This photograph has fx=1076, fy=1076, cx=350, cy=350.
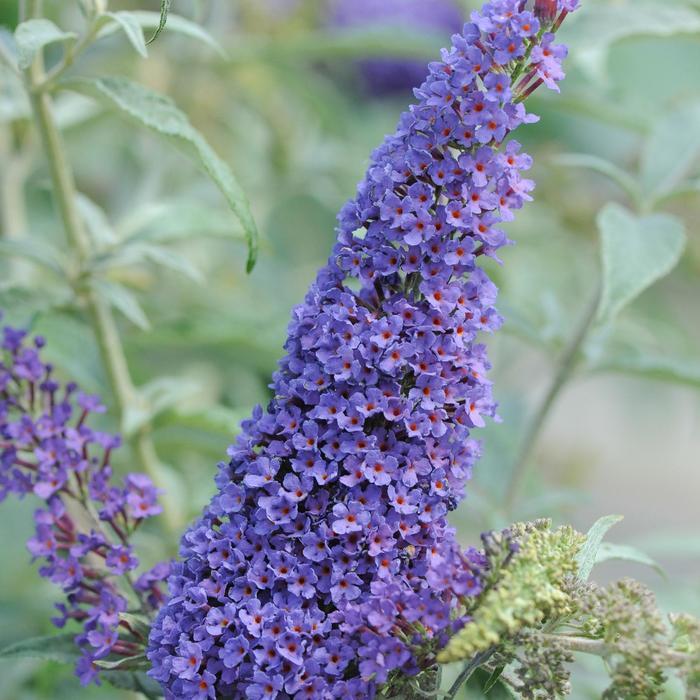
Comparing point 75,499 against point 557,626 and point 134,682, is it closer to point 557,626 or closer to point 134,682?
point 134,682

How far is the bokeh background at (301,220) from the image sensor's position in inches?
51.8

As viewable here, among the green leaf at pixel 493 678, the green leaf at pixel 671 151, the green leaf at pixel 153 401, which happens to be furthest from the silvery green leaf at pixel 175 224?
the green leaf at pixel 493 678

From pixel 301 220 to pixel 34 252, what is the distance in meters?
1.10

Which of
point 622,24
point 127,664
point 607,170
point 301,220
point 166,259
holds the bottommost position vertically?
point 127,664

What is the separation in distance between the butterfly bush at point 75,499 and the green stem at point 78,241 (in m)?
0.20

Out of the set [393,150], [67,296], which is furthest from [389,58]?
[393,150]

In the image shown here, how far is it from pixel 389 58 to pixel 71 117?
118 cm

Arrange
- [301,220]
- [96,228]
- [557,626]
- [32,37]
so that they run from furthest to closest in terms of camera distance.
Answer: [301,220], [96,228], [32,37], [557,626]

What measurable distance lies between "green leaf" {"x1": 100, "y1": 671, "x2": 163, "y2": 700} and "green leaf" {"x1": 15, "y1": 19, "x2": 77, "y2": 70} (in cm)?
48

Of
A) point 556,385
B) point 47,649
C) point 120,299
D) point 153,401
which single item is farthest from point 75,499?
point 556,385

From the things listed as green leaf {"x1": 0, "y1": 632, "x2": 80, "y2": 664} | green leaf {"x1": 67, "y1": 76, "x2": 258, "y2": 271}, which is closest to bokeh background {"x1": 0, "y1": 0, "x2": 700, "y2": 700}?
green leaf {"x1": 67, "y1": 76, "x2": 258, "y2": 271}

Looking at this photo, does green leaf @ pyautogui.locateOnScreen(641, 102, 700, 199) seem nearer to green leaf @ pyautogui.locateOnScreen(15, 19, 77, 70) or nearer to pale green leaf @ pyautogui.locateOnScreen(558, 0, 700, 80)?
pale green leaf @ pyautogui.locateOnScreen(558, 0, 700, 80)

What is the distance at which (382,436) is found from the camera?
74 cm

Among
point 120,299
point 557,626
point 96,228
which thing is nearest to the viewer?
point 557,626
